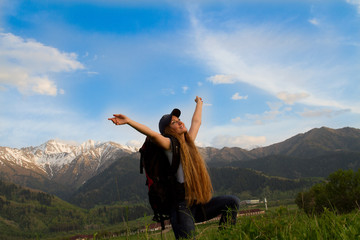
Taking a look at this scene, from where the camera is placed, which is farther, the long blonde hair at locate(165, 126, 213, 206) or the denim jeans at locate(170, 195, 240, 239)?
the long blonde hair at locate(165, 126, 213, 206)

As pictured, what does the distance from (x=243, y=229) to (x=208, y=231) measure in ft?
1.96

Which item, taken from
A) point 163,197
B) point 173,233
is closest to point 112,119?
point 163,197

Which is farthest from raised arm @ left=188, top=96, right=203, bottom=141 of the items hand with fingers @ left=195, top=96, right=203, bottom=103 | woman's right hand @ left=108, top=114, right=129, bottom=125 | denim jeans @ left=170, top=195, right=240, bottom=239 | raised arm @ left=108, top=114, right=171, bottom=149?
woman's right hand @ left=108, top=114, right=129, bottom=125

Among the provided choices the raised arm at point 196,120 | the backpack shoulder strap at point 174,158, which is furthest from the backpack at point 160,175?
the raised arm at point 196,120

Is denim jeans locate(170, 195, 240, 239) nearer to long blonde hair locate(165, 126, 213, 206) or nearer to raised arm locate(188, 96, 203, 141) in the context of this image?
long blonde hair locate(165, 126, 213, 206)

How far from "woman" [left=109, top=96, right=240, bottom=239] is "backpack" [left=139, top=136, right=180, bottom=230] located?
115mm

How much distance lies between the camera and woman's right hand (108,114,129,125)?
5051mm

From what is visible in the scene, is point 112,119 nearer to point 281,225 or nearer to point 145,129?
point 145,129

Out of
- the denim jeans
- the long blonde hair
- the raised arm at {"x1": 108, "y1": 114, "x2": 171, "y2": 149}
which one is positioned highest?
the raised arm at {"x1": 108, "y1": 114, "x2": 171, "y2": 149}

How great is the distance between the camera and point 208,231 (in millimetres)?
Answer: 3906

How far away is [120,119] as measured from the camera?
5.13m

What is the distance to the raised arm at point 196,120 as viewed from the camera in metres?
7.03

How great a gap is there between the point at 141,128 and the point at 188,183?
1447mm

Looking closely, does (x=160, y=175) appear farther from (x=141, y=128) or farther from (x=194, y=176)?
(x=141, y=128)
